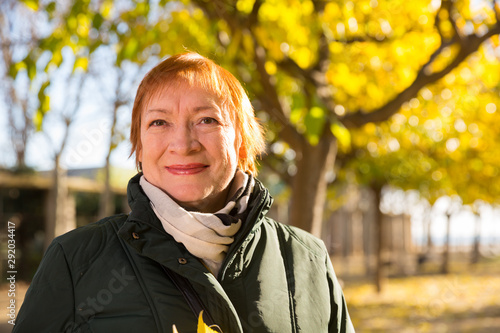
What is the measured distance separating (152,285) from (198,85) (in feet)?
2.29

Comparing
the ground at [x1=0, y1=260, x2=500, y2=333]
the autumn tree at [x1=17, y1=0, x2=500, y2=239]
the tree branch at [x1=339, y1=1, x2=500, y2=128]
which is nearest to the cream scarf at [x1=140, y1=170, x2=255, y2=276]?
the autumn tree at [x1=17, y1=0, x2=500, y2=239]

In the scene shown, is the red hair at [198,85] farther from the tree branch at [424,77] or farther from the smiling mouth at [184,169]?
the tree branch at [424,77]

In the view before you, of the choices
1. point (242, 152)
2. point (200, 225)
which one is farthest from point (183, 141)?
point (242, 152)

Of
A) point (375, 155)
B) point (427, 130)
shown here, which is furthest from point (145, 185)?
point (375, 155)

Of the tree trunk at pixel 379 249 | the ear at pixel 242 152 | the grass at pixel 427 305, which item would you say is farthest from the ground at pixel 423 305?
the ear at pixel 242 152

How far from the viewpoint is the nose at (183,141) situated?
182 centimetres

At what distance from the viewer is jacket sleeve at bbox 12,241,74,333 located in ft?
4.95

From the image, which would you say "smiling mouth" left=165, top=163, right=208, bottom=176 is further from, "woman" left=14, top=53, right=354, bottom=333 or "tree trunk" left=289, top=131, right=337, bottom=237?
"tree trunk" left=289, top=131, right=337, bottom=237

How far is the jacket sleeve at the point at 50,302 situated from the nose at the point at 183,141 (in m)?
0.50

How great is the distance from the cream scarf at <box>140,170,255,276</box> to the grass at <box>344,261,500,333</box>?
920 centimetres

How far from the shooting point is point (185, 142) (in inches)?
72.1

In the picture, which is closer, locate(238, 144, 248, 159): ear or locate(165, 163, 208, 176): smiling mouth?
locate(165, 163, 208, 176): smiling mouth

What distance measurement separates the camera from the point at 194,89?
6.12 ft

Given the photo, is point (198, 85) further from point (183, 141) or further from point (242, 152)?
point (242, 152)
